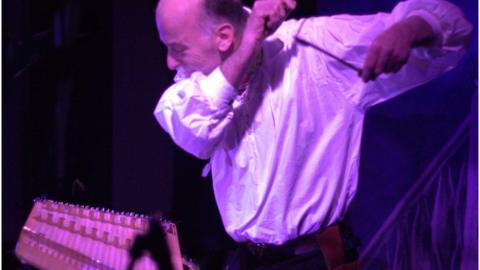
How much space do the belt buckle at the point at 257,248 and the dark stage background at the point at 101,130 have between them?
60cm

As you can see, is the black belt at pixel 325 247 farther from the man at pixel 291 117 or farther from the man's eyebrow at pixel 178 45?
the man's eyebrow at pixel 178 45

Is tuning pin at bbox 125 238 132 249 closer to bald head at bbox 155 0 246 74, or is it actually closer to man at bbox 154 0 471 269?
man at bbox 154 0 471 269

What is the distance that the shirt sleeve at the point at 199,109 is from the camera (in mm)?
1233

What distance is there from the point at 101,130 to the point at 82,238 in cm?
59

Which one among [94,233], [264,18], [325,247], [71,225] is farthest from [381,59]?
[71,225]

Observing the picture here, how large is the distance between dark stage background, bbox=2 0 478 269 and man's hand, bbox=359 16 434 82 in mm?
840

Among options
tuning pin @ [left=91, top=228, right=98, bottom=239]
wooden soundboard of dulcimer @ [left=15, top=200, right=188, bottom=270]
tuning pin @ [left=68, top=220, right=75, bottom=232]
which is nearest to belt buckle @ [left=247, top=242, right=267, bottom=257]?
wooden soundboard of dulcimer @ [left=15, top=200, right=188, bottom=270]

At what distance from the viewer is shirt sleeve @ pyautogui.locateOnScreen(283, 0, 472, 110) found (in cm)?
126

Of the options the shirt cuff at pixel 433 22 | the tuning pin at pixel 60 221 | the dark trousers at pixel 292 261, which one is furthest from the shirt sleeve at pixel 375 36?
the tuning pin at pixel 60 221

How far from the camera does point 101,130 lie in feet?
7.09

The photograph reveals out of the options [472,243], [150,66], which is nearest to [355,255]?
[472,243]

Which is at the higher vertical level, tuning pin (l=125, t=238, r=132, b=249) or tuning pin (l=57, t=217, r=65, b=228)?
tuning pin (l=125, t=238, r=132, b=249)

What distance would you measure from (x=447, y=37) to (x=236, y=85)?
553 millimetres

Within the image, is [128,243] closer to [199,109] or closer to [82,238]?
[82,238]
